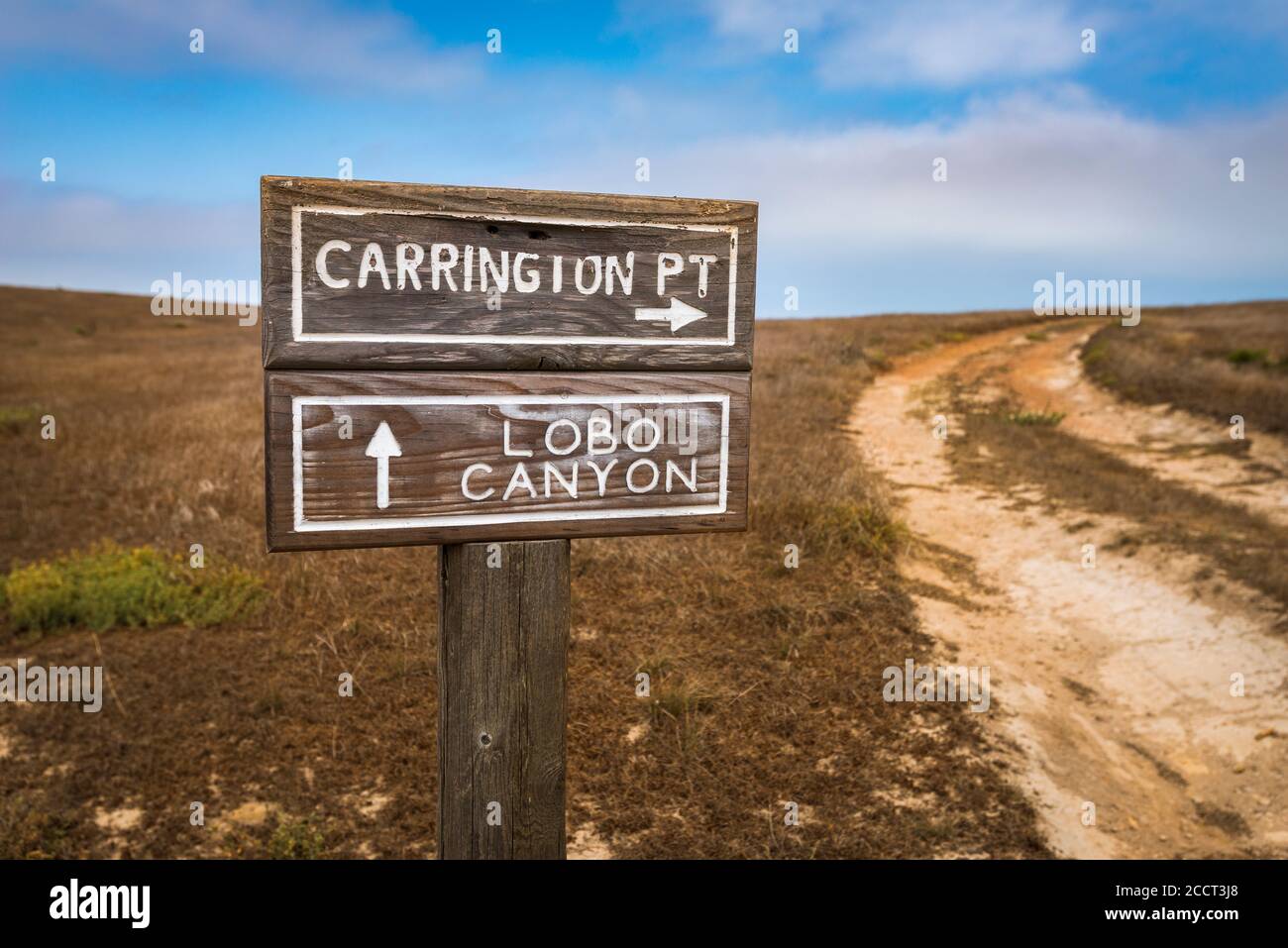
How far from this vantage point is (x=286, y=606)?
7199 mm

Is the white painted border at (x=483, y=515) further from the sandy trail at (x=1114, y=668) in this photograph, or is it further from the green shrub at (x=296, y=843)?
the sandy trail at (x=1114, y=668)

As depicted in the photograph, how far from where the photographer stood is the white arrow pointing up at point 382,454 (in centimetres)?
249

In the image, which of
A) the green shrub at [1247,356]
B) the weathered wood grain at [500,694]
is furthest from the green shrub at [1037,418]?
the weathered wood grain at [500,694]

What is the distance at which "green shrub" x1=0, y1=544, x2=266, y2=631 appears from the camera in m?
7.09

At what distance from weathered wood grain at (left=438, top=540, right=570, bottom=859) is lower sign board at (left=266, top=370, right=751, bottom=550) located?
0.12m

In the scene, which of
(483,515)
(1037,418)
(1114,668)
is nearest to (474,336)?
(483,515)

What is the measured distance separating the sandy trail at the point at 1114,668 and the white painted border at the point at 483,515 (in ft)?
10.3

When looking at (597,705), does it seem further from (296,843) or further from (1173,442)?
(1173,442)

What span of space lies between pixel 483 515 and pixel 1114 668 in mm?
6113

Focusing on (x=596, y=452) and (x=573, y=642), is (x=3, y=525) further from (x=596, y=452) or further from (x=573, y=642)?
(x=596, y=452)

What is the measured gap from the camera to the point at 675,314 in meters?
2.73

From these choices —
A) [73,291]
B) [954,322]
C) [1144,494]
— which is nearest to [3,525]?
[1144,494]

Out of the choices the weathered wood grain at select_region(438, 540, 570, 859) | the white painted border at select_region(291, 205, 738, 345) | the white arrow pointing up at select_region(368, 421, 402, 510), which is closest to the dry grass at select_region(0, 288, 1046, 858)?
the weathered wood grain at select_region(438, 540, 570, 859)
